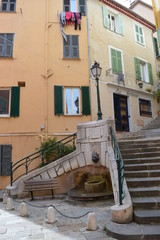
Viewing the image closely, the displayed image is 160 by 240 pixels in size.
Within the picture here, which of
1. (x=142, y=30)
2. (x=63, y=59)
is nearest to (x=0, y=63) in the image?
(x=63, y=59)

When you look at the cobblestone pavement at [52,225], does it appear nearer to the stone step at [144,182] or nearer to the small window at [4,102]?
the stone step at [144,182]

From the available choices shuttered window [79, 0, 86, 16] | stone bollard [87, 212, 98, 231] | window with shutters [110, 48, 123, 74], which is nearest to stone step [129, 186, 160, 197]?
stone bollard [87, 212, 98, 231]

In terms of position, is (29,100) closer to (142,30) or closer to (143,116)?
(143,116)

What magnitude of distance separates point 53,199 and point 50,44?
8.89m

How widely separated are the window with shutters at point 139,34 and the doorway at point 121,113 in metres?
5.41

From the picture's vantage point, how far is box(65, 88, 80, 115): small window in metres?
10.9

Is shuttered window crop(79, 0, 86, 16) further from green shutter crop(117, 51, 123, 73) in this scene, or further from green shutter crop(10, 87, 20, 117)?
green shutter crop(10, 87, 20, 117)

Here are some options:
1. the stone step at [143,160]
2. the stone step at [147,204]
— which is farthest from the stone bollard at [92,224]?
the stone step at [143,160]

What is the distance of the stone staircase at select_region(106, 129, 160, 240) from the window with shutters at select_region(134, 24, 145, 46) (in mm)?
10520

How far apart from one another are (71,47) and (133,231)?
424 inches

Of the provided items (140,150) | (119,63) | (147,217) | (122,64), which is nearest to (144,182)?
(147,217)

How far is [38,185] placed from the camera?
22.9ft

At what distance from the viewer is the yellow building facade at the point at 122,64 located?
12.1 metres

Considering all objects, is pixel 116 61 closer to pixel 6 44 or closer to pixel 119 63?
pixel 119 63
